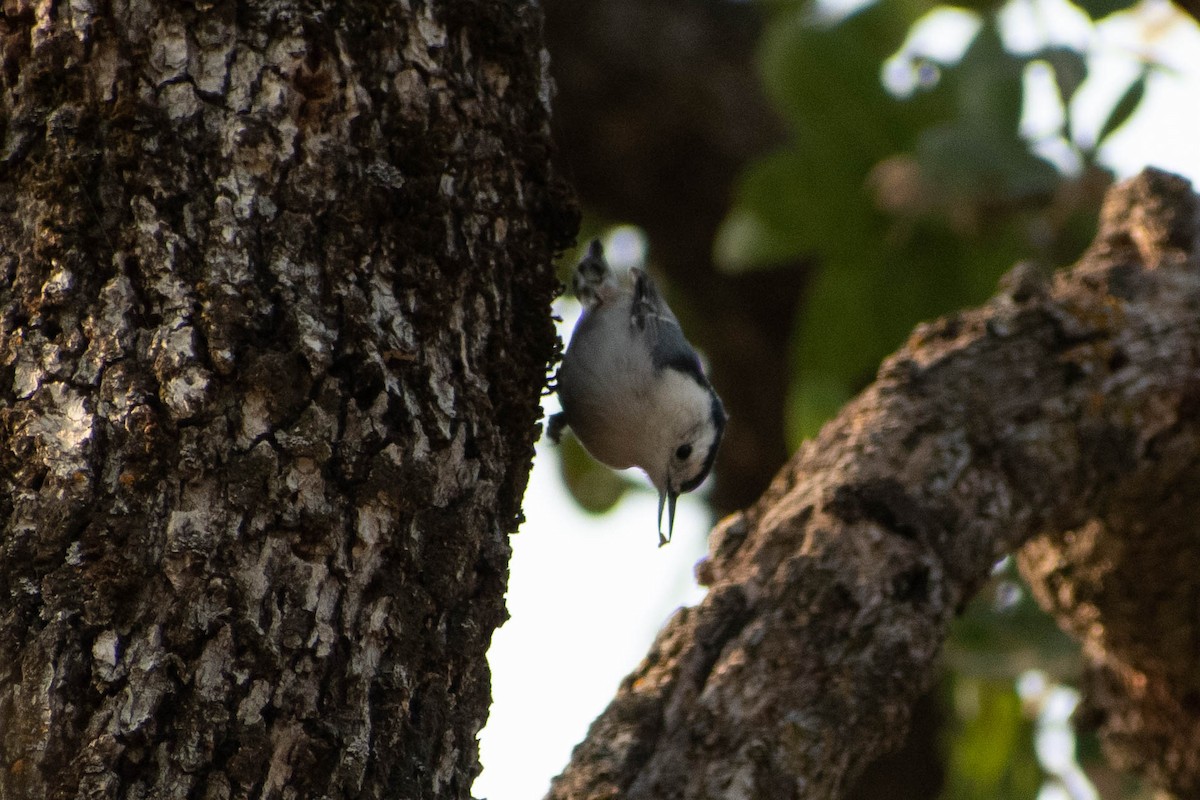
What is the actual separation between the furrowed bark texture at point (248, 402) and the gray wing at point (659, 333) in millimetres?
1995

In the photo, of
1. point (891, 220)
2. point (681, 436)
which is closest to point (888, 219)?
point (891, 220)

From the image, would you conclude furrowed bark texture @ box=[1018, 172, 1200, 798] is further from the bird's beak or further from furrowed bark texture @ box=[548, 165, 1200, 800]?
the bird's beak

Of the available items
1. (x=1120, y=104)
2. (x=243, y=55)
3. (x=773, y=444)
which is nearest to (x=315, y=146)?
(x=243, y=55)

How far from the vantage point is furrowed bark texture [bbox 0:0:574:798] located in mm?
1517

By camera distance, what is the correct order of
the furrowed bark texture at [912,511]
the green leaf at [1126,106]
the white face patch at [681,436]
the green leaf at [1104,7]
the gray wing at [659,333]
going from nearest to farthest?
the furrowed bark texture at [912,511], the green leaf at [1104,7], the green leaf at [1126,106], the white face patch at [681,436], the gray wing at [659,333]

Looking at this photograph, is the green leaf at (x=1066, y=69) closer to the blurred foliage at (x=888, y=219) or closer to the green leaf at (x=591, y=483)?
the blurred foliage at (x=888, y=219)

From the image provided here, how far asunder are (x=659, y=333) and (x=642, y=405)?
336mm

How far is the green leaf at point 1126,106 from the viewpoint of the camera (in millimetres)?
3375

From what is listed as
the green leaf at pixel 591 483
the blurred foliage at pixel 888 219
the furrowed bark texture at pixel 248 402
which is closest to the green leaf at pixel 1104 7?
the blurred foliage at pixel 888 219

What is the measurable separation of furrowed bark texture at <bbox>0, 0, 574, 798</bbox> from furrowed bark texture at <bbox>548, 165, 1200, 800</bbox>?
2.12 ft

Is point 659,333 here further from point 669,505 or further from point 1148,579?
point 1148,579

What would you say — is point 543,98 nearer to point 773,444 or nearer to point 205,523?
point 205,523

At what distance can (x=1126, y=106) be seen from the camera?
3398mm

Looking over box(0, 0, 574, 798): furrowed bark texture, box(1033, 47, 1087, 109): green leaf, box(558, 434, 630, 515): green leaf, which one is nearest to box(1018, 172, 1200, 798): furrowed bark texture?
box(1033, 47, 1087, 109): green leaf
